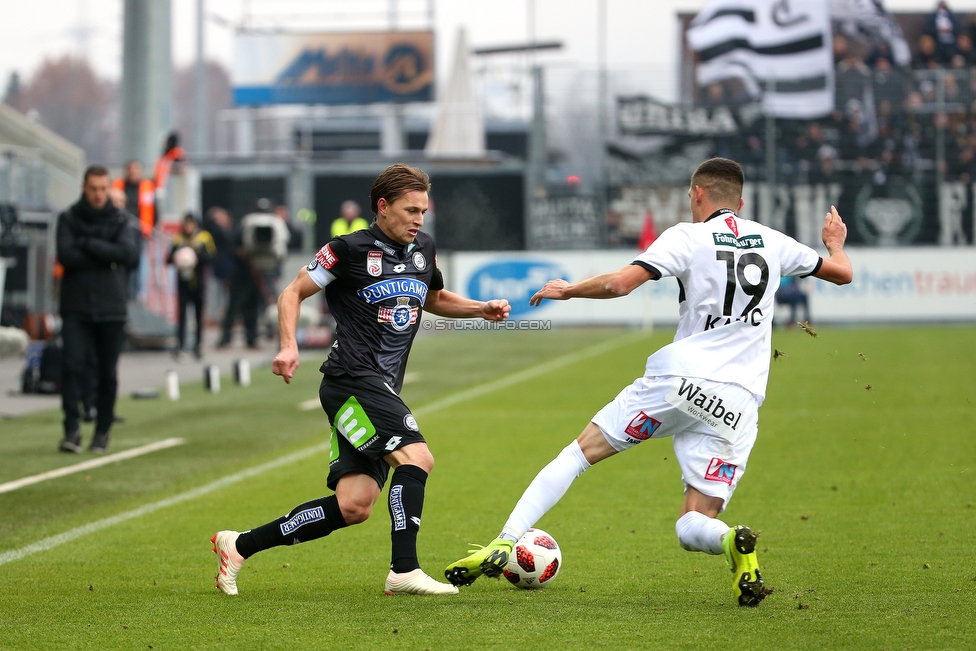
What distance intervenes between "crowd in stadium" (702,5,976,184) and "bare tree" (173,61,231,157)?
74590 mm

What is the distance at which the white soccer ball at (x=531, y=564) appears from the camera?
5453mm

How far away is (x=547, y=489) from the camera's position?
17.6ft

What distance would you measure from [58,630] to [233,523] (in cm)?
251

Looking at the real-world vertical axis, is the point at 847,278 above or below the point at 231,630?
above

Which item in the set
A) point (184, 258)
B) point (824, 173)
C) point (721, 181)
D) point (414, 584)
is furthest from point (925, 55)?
point (414, 584)

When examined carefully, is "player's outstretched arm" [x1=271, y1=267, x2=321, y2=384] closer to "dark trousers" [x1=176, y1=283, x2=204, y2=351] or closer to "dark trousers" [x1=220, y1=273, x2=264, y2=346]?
"dark trousers" [x1=176, y1=283, x2=204, y2=351]

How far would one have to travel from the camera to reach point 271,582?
5.79 m

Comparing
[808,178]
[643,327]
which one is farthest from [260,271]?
[808,178]

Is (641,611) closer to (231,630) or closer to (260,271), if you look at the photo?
(231,630)

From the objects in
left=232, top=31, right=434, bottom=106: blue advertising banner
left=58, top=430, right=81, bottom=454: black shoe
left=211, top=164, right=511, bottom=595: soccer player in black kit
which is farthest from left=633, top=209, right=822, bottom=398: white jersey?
left=232, top=31, right=434, bottom=106: blue advertising banner

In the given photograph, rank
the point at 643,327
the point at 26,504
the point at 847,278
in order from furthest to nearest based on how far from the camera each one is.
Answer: the point at 643,327
the point at 26,504
the point at 847,278

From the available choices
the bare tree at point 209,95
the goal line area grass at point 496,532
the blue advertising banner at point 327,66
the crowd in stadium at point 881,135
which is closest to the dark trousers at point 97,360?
the goal line area grass at point 496,532

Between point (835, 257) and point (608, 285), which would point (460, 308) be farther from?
point (835, 257)

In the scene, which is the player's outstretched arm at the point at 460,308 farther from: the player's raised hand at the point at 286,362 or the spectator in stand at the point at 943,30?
the spectator in stand at the point at 943,30
